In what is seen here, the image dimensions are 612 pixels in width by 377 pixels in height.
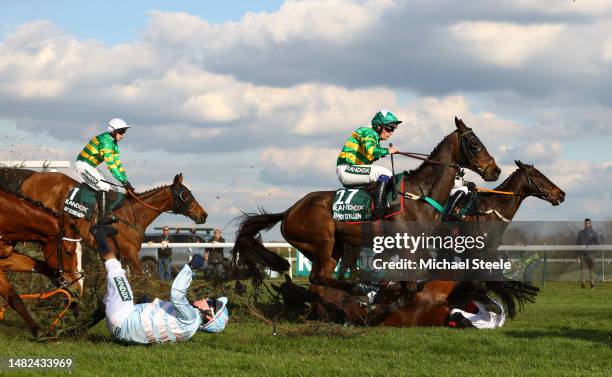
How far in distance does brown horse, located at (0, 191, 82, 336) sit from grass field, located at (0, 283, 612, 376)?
0.70 m

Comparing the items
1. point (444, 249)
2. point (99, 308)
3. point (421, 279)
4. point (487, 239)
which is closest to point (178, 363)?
point (99, 308)

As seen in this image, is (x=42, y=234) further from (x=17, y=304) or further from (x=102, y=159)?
(x=102, y=159)

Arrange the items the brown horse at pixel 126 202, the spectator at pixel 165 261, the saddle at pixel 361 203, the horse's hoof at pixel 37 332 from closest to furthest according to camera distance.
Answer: the horse's hoof at pixel 37 332
the saddle at pixel 361 203
the brown horse at pixel 126 202
the spectator at pixel 165 261

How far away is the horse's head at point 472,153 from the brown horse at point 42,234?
5210 mm

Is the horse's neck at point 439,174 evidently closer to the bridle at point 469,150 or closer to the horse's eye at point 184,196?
the bridle at point 469,150

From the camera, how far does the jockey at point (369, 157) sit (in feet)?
37.4

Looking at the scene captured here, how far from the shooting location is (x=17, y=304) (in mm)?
8656

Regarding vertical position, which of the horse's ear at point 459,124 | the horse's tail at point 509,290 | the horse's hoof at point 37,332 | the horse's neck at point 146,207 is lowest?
the horse's hoof at point 37,332

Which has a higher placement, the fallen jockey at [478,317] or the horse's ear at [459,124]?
the horse's ear at [459,124]

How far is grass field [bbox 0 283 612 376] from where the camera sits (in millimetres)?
7114

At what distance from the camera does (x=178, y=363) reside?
7395 millimetres

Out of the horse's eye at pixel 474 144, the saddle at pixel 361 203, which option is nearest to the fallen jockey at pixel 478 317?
the saddle at pixel 361 203

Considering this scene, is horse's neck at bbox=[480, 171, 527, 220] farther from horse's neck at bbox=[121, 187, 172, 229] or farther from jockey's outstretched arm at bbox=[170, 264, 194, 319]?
jockey's outstretched arm at bbox=[170, 264, 194, 319]

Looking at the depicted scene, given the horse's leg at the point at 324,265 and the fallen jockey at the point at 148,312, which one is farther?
the horse's leg at the point at 324,265
